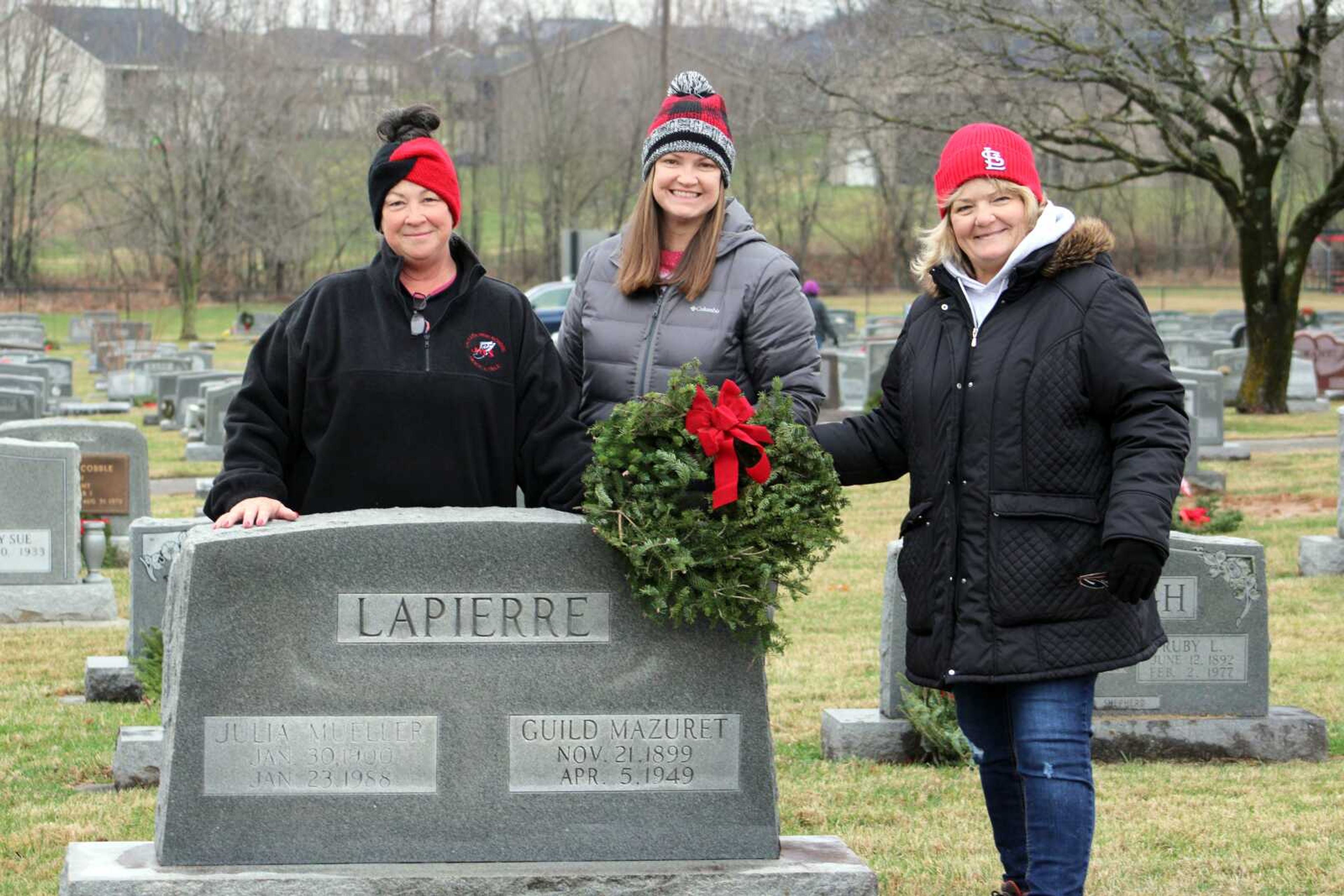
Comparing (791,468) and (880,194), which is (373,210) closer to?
(791,468)

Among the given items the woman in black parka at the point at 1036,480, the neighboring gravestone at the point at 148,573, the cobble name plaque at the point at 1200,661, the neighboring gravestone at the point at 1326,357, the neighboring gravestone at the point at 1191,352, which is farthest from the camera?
the neighboring gravestone at the point at 1191,352

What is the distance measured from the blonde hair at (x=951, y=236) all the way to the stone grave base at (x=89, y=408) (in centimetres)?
2134

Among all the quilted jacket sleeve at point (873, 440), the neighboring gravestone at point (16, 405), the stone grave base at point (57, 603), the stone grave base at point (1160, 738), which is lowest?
the stone grave base at point (57, 603)

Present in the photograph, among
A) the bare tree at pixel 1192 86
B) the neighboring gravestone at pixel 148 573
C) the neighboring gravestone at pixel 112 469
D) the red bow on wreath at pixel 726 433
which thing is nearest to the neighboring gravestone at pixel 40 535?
the neighboring gravestone at pixel 112 469

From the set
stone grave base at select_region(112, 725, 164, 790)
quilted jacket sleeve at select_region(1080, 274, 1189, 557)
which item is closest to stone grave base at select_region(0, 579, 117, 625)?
stone grave base at select_region(112, 725, 164, 790)

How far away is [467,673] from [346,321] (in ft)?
2.96

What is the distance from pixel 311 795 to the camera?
414 cm

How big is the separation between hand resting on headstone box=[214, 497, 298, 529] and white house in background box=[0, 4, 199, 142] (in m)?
47.0

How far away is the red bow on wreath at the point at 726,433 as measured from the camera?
13.1ft

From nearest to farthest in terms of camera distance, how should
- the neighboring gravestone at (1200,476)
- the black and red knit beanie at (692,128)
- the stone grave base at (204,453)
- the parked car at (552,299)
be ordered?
the black and red knit beanie at (692,128)
the neighboring gravestone at (1200,476)
the stone grave base at (204,453)
the parked car at (552,299)

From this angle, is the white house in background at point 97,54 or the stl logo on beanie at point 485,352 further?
the white house in background at point 97,54

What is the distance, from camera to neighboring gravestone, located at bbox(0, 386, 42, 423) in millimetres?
19297

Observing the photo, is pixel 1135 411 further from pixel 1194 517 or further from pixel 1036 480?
pixel 1194 517

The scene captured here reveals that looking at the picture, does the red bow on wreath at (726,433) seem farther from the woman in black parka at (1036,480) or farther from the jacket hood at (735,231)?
the jacket hood at (735,231)
